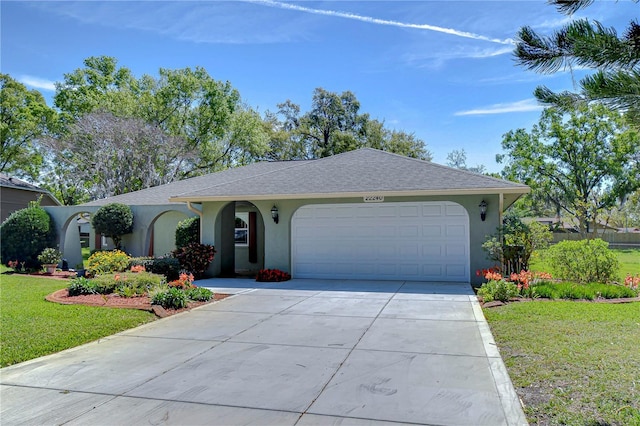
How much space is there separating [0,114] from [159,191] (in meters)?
21.5

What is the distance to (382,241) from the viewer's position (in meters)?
12.5

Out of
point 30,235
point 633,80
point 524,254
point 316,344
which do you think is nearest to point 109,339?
point 316,344

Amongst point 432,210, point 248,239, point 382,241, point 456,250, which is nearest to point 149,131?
point 248,239

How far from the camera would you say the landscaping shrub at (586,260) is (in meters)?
10.1

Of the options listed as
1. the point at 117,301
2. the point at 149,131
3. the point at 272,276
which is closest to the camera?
the point at 117,301

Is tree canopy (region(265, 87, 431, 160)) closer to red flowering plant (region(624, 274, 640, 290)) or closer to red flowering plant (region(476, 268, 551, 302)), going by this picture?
red flowering plant (region(624, 274, 640, 290))

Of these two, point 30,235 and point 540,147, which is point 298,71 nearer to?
point 30,235

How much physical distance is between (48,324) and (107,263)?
5.32 meters

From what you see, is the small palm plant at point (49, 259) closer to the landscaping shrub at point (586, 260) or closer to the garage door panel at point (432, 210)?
the garage door panel at point (432, 210)

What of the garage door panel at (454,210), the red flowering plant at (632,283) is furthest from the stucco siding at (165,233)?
the red flowering plant at (632,283)

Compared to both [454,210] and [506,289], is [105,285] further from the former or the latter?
[454,210]

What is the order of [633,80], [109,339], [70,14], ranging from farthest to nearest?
[70,14] < [109,339] < [633,80]

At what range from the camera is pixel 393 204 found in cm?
1241

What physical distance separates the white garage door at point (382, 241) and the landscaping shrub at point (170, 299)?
5087 millimetres
